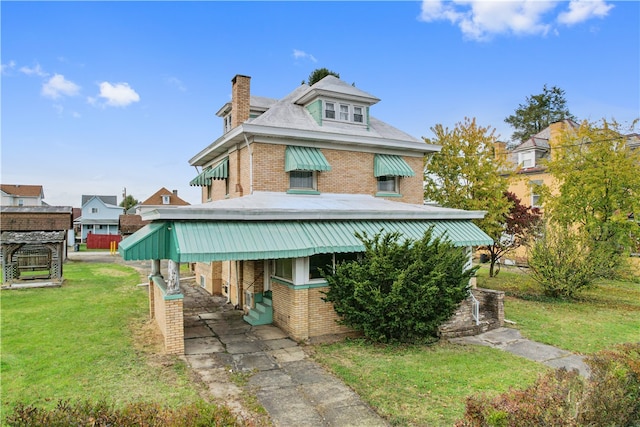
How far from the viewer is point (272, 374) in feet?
30.1

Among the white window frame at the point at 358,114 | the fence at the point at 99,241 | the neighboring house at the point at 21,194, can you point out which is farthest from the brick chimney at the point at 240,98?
the neighboring house at the point at 21,194

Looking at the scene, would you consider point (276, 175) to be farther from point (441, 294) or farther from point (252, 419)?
point (252, 419)

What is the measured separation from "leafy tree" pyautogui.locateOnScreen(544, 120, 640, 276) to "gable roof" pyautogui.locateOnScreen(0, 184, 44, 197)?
239 ft

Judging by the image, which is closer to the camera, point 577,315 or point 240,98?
point 577,315

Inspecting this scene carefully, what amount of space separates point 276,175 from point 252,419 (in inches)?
407

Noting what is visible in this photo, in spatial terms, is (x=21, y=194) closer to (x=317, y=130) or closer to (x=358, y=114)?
(x=358, y=114)

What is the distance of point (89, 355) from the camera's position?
10109mm

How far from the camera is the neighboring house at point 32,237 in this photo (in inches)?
832

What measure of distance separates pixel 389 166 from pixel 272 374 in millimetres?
11246

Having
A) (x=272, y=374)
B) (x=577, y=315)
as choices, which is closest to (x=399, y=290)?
(x=272, y=374)

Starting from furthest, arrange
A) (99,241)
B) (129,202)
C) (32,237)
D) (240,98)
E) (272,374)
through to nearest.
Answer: (129,202) → (99,241) → (32,237) → (240,98) → (272,374)

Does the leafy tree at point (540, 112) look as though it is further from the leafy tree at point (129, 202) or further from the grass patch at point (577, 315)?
the leafy tree at point (129, 202)

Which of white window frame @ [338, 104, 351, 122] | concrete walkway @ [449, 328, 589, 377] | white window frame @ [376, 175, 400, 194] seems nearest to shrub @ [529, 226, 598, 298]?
concrete walkway @ [449, 328, 589, 377]

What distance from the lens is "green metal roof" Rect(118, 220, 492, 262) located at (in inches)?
410
